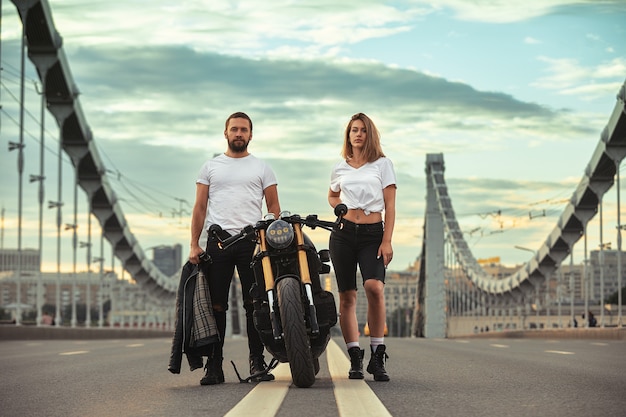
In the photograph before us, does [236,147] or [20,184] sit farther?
[20,184]

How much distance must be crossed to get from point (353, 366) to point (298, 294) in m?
1.30

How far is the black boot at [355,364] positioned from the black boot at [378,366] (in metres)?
0.07

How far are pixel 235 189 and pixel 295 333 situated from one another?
1.55 m

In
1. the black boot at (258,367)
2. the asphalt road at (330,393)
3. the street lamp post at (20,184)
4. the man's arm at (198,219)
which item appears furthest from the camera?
the street lamp post at (20,184)

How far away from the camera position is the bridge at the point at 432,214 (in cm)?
4847

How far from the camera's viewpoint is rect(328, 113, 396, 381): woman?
8.04 metres

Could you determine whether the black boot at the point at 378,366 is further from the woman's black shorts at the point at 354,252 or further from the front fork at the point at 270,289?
the front fork at the point at 270,289

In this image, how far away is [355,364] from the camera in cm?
801

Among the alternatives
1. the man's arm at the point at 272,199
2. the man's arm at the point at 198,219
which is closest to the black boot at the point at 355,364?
the man's arm at the point at 272,199

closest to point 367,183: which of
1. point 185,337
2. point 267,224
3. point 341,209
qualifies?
point 341,209

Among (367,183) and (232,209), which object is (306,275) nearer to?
(232,209)

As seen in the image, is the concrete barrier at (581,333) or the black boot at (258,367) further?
the concrete barrier at (581,333)

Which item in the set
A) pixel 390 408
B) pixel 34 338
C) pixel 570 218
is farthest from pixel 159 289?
pixel 390 408

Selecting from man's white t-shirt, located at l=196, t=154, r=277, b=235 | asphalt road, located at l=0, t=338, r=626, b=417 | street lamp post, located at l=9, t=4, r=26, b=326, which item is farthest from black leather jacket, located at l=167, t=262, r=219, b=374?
street lamp post, located at l=9, t=4, r=26, b=326
